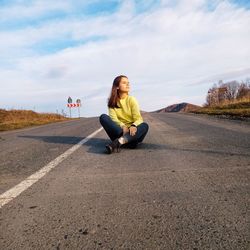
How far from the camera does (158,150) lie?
5.79 metres

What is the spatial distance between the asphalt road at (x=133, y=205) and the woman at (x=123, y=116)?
109 cm

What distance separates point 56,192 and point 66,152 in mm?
2780

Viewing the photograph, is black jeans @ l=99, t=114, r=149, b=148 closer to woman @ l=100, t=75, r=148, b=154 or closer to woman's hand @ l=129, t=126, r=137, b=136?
woman @ l=100, t=75, r=148, b=154

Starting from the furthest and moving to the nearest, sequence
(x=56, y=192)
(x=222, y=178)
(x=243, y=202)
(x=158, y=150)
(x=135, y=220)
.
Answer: (x=158, y=150), (x=222, y=178), (x=56, y=192), (x=243, y=202), (x=135, y=220)

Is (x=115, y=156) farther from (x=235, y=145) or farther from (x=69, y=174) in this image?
(x=235, y=145)

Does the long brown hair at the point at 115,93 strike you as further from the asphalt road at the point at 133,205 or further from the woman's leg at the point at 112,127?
the asphalt road at the point at 133,205

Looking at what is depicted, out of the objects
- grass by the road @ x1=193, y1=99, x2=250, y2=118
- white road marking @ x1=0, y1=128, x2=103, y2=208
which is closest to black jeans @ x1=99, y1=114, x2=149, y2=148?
white road marking @ x1=0, y1=128, x2=103, y2=208

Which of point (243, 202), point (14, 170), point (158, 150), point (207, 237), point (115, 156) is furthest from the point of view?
point (158, 150)

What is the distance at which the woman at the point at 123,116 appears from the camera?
6020 mm

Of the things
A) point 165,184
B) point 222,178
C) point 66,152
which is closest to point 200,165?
point 222,178

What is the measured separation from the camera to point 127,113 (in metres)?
6.21

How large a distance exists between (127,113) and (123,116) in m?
0.11

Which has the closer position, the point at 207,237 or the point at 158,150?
the point at 207,237

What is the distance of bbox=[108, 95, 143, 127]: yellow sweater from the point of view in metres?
6.12
